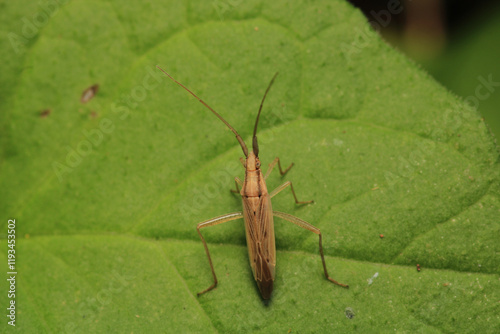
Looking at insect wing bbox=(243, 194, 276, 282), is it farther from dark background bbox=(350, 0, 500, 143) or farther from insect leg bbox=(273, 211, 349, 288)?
dark background bbox=(350, 0, 500, 143)

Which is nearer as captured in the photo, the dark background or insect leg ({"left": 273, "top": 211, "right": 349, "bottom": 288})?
insect leg ({"left": 273, "top": 211, "right": 349, "bottom": 288})

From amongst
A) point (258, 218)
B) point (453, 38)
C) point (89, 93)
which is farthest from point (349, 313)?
point (453, 38)

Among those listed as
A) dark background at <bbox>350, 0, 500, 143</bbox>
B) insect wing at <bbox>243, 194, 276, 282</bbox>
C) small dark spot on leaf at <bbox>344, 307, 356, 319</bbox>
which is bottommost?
small dark spot on leaf at <bbox>344, 307, 356, 319</bbox>

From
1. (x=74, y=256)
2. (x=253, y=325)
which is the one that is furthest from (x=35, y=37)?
(x=253, y=325)

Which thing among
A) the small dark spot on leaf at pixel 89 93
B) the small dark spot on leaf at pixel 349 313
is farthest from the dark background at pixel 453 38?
the small dark spot on leaf at pixel 89 93

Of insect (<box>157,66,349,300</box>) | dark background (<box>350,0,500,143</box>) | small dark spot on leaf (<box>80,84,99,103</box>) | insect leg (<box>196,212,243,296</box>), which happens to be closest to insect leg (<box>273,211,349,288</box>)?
insect (<box>157,66,349,300</box>)

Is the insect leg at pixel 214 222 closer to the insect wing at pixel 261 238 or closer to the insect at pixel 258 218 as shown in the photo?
the insect at pixel 258 218

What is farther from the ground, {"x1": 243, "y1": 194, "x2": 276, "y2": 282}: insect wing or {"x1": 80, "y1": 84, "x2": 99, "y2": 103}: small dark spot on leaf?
{"x1": 80, "y1": 84, "x2": 99, "y2": 103}: small dark spot on leaf
